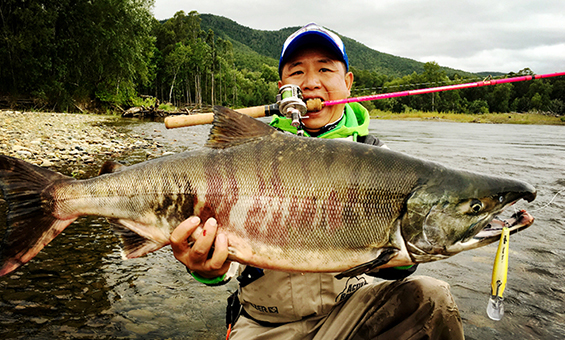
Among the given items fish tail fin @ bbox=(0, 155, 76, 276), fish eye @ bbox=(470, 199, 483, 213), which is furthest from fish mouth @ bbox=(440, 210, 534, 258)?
fish tail fin @ bbox=(0, 155, 76, 276)

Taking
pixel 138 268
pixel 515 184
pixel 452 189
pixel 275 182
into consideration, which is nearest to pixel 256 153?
pixel 275 182

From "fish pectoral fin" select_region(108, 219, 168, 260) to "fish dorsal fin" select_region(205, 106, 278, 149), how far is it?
2.31 ft

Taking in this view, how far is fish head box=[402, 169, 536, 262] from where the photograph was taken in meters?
1.71

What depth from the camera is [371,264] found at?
1.67m

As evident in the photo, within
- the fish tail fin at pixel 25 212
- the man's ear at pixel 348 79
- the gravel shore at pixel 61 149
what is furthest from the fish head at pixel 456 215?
the gravel shore at pixel 61 149

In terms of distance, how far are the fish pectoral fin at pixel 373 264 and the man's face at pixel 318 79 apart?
4.97 feet

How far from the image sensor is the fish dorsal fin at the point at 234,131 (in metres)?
1.99

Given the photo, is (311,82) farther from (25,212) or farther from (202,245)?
(25,212)

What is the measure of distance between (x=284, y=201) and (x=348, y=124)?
1421 millimetres

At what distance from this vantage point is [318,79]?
9.82ft

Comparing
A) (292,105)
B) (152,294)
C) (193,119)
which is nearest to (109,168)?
(193,119)

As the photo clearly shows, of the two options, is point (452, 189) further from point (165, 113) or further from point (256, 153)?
point (165, 113)

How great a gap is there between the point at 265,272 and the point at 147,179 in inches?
40.1

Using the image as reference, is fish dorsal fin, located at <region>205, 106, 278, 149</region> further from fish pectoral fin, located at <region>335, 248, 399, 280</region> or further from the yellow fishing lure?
the yellow fishing lure
